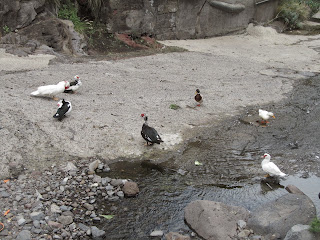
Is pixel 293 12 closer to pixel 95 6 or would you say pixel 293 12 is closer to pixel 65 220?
pixel 95 6

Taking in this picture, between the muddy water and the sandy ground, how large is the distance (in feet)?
1.55

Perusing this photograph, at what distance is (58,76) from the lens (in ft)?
30.5

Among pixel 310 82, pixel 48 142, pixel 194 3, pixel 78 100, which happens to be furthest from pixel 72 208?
pixel 194 3

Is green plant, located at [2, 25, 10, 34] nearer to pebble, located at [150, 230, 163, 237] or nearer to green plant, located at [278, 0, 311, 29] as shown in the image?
pebble, located at [150, 230, 163, 237]

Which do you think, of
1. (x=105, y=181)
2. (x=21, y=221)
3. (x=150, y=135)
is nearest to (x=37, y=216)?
(x=21, y=221)

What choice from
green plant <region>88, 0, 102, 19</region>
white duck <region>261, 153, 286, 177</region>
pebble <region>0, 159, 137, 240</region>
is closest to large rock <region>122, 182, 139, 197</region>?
pebble <region>0, 159, 137, 240</region>

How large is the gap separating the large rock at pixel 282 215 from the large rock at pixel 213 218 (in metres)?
0.21

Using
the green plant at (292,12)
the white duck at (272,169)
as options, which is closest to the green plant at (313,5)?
the green plant at (292,12)

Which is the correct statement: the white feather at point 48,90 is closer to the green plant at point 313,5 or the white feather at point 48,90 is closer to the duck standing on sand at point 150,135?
the duck standing on sand at point 150,135

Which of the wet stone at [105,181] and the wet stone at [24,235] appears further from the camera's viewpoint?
the wet stone at [105,181]

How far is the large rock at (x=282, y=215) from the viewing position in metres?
4.73

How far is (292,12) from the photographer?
18125 mm

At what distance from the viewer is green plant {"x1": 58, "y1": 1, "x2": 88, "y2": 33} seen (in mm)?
12812

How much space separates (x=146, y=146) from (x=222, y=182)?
1654 millimetres
